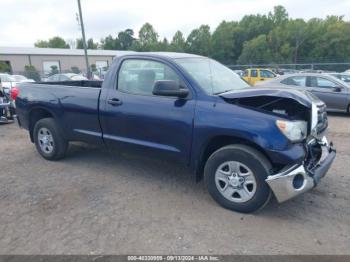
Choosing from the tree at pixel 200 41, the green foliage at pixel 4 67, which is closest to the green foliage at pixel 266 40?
the tree at pixel 200 41

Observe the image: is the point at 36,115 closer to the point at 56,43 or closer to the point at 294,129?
the point at 294,129

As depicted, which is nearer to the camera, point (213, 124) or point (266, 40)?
point (213, 124)

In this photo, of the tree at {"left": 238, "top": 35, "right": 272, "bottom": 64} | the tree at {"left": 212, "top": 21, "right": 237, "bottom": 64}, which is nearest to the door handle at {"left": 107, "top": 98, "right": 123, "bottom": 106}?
the tree at {"left": 238, "top": 35, "right": 272, "bottom": 64}

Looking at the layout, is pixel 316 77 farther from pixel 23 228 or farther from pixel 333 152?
pixel 23 228

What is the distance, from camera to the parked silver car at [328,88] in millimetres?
9906

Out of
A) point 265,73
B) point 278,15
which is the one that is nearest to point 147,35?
point 278,15

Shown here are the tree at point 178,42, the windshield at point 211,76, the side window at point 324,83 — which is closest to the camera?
the windshield at point 211,76

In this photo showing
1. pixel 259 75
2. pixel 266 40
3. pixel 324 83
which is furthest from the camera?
pixel 266 40

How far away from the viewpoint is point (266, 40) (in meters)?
72.6

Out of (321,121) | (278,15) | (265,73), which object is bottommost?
(265,73)

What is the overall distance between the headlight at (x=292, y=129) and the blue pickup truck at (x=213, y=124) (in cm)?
1

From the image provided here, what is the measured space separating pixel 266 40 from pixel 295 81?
6690 cm

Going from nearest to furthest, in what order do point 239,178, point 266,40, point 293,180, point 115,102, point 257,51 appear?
point 293,180, point 239,178, point 115,102, point 257,51, point 266,40

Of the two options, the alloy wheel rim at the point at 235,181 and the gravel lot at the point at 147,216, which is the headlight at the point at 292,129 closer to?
the alloy wheel rim at the point at 235,181
